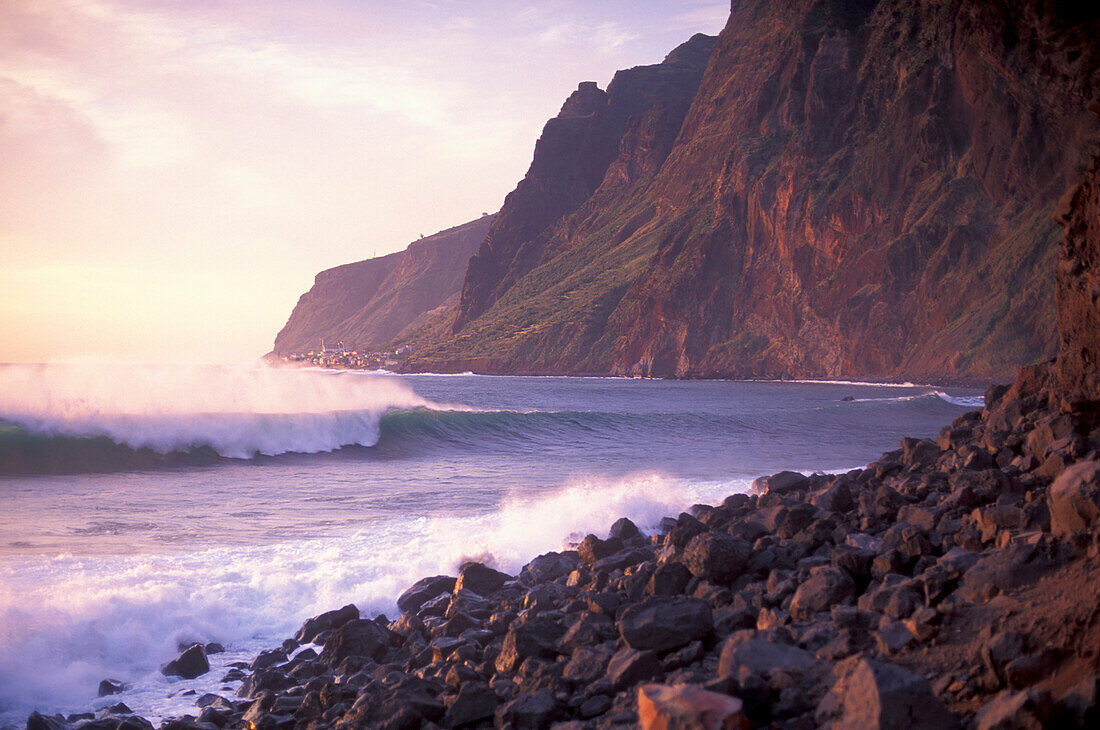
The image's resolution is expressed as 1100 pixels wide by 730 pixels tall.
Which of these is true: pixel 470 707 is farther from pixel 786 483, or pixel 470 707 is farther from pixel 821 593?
pixel 786 483

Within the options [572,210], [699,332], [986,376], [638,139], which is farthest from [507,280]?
[986,376]

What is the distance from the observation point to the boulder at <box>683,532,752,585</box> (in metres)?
6.93

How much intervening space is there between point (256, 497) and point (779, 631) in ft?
44.4

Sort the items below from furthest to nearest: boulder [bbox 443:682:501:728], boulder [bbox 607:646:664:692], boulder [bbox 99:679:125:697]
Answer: boulder [bbox 99:679:125:697], boulder [bbox 443:682:501:728], boulder [bbox 607:646:664:692]

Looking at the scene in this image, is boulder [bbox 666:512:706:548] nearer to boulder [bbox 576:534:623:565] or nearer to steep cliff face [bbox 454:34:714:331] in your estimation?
boulder [bbox 576:534:623:565]

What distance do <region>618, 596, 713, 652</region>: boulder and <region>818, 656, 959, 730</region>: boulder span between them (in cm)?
179

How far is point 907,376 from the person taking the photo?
280ft

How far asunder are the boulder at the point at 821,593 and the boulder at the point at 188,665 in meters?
5.46

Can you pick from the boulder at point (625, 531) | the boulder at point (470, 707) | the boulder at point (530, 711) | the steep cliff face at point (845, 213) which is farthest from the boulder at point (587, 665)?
the steep cliff face at point (845, 213)

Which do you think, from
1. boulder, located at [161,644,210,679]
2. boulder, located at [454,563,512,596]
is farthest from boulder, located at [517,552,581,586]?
boulder, located at [161,644,210,679]

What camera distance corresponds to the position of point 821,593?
5.72 m

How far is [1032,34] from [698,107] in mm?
85330

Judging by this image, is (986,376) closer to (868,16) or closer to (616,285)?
(868,16)

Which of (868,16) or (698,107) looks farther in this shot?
(698,107)
